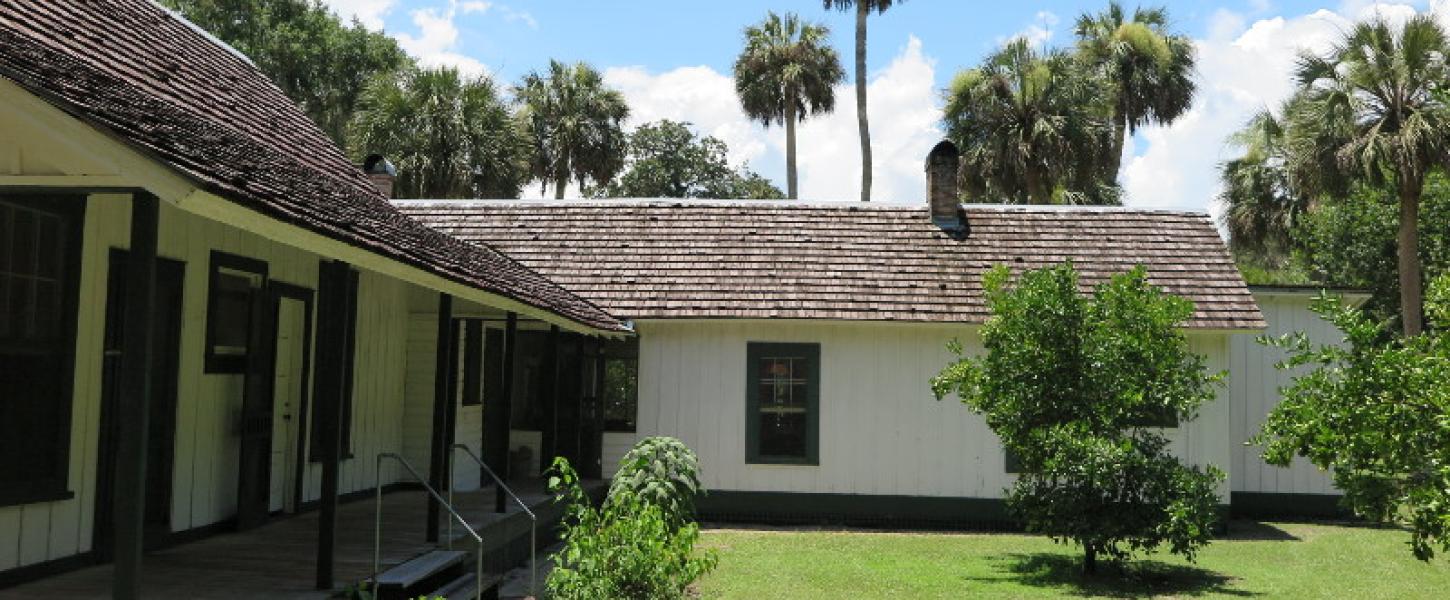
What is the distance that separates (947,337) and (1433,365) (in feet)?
33.4

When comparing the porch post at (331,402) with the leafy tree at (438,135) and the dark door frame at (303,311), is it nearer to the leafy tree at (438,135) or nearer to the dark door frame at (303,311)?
the dark door frame at (303,311)

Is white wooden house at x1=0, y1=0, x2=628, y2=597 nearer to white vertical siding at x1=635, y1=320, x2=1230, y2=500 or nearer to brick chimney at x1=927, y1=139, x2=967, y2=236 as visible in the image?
white vertical siding at x1=635, y1=320, x2=1230, y2=500

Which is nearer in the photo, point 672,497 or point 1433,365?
point 1433,365

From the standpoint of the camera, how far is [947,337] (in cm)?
1661

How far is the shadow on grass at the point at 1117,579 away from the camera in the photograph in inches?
456

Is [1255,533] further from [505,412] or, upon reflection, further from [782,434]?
[505,412]

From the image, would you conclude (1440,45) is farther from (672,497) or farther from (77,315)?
(77,315)

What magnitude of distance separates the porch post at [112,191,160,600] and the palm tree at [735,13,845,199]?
33.0 meters

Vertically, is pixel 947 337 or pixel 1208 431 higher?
pixel 947 337

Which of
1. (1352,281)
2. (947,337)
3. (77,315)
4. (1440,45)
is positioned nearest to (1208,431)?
(947,337)

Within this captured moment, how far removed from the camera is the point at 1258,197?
106 ft

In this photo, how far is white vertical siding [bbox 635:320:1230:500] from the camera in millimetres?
16391

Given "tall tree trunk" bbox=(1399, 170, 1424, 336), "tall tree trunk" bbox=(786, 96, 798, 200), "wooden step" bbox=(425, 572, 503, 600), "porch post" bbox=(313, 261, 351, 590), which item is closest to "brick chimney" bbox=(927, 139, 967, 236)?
"tall tree trunk" bbox=(1399, 170, 1424, 336)

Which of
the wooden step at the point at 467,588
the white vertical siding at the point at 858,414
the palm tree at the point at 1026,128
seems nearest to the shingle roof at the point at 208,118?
the wooden step at the point at 467,588
